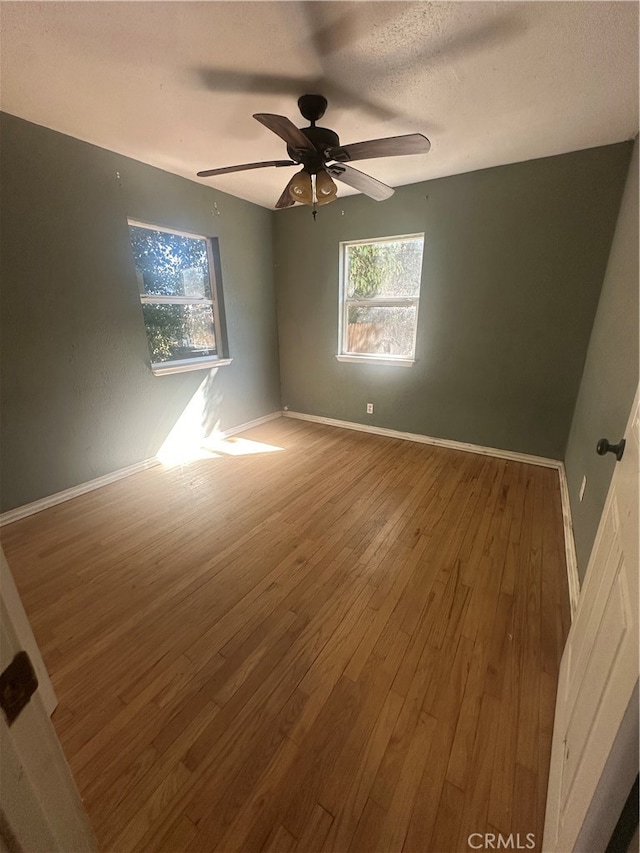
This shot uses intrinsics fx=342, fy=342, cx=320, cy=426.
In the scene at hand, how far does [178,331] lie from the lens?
3350mm

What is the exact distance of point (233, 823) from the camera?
0.97 metres

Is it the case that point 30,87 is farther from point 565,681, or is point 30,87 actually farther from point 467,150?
point 565,681

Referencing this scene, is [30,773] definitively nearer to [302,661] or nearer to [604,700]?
[604,700]

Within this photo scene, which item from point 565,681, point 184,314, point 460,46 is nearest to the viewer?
point 565,681

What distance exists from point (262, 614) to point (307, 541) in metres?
0.58

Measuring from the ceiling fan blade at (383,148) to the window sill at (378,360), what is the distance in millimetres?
2020

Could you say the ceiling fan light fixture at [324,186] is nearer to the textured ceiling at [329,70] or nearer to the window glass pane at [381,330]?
the textured ceiling at [329,70]

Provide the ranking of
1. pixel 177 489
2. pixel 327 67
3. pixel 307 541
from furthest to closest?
pixel 177 489, pixel 307 541, pixel 327 67

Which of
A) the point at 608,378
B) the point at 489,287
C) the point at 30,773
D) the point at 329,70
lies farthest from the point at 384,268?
the point at 30,773

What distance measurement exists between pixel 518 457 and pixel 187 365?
10.7 feet

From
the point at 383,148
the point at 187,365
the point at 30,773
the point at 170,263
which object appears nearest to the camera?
the point at 30,773

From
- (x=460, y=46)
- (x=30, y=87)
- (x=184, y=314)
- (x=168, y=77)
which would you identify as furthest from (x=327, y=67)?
(x=184, y=314)

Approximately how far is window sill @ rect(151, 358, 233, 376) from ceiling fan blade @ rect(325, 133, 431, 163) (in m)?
2.15

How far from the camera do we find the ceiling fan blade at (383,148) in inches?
65.4
